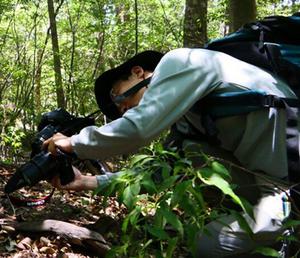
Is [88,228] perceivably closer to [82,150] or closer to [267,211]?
[82,150]

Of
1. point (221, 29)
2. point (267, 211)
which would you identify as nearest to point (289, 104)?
point (267, 211)

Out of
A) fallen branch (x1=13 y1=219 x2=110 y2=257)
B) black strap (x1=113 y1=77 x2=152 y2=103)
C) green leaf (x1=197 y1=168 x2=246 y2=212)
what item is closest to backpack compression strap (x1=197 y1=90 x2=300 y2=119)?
black strap (x1=113 y1=77 x2=152 y2=103)

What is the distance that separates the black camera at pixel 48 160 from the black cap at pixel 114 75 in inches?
5.9

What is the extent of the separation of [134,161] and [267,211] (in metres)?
0.85

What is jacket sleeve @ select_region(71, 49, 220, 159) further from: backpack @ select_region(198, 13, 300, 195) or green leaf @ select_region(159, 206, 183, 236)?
green leaf @ select_region(159, 206, 183, 236)

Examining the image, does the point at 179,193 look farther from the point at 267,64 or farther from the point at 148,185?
the point at 267,64

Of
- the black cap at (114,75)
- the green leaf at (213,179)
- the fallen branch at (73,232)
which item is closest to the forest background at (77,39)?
the fallen branch at (73,232)

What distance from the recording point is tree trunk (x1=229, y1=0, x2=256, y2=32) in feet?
16.7

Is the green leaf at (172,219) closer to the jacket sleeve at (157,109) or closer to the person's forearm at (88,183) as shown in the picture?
the jacket sleeve at (157,109)

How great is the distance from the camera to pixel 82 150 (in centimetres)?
203

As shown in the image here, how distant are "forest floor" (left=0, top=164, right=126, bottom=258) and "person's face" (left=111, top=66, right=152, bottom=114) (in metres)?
0.57

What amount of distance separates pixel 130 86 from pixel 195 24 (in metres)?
3.51

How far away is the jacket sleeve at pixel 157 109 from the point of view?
1918 mm

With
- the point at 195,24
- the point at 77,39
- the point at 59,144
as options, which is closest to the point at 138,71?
the point at 59,144
